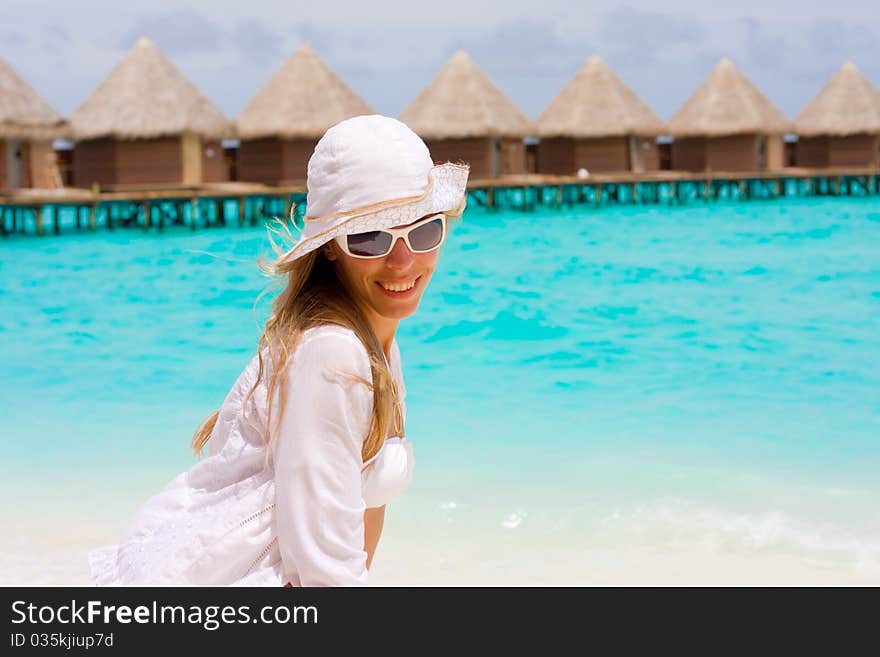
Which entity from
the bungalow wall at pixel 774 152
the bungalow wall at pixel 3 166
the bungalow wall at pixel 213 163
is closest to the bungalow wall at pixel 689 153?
the bungalow wall at pixel 774 152

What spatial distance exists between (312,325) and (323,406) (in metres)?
0.13

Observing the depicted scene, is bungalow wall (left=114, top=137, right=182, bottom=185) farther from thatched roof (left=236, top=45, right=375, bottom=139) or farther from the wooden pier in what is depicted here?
thatched roof (left=236, top=45, right=375, bottom=139)

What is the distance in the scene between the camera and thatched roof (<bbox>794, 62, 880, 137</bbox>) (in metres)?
33.4

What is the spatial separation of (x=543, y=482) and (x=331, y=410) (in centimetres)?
500

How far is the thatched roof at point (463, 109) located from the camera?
29078 millimetres

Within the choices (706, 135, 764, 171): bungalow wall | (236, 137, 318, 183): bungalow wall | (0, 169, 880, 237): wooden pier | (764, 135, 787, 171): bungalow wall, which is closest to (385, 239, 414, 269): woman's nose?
(0, 169, 880, 237): wooden pier

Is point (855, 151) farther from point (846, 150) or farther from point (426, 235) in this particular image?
point (426, 235)

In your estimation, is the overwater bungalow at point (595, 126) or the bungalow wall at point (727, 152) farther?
the bungalow wall at point (727, 152)

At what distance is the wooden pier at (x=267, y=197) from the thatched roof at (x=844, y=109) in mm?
1221

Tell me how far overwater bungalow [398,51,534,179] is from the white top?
2735 centimetres

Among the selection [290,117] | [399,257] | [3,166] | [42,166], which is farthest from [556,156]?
[399,257]

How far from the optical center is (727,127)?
32500 mm

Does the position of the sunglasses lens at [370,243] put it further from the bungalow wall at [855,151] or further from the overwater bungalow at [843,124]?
the bungalow wall at [855,151]

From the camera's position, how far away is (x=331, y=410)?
59.9 inches
